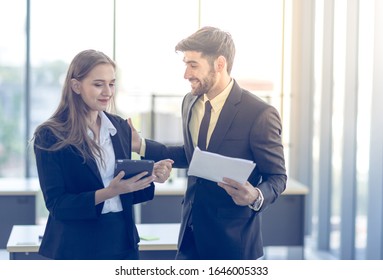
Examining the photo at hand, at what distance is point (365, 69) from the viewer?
4719mm

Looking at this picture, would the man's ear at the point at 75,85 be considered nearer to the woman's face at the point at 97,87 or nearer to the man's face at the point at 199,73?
the woman's face at the point at 97,87

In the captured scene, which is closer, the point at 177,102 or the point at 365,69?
the point at 365,69

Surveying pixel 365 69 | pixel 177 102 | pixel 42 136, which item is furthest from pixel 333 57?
pixel 42 136

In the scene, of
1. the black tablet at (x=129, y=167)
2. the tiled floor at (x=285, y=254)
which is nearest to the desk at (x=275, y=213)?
the tiled floor at (x=285, y=254)

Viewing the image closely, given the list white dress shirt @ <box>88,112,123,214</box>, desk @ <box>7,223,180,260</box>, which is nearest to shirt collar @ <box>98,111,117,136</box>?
white dress shirt @ <box>88,112,123,214</box>

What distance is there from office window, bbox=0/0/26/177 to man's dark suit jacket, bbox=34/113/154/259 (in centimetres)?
365

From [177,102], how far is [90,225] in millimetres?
3681

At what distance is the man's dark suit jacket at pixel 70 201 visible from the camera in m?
2.24

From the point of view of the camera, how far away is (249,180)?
2463 millimetres

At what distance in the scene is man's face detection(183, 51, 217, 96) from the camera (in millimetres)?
2520

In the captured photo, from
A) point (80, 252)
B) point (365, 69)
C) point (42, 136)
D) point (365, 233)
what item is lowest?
point (365, 233)

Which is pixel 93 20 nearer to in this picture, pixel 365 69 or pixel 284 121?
pixel 284 121
